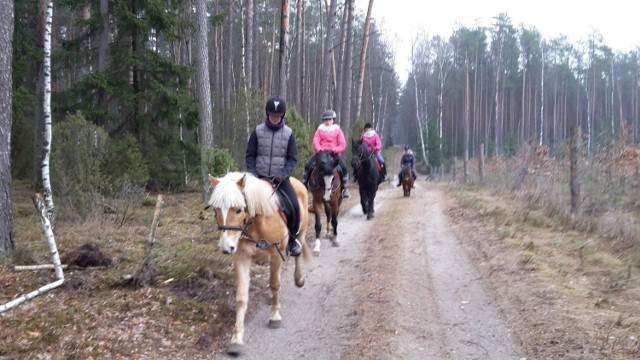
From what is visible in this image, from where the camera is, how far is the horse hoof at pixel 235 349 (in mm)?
4953

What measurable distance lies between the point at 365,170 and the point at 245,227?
822cm

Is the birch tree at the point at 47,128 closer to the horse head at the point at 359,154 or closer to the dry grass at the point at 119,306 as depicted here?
the dry grass at the point at 119,306

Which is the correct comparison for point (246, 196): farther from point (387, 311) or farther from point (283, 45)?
point (283, 45)

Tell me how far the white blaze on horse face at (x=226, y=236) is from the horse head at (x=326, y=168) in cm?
527

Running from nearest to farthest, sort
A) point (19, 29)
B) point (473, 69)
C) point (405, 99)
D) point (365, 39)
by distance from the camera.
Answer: point (19, 29) < point (365, 39) < point (473, 69) < point (405, 99)

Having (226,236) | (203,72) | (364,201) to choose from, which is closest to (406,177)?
(364,201)

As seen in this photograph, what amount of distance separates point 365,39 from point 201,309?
23.2 meters

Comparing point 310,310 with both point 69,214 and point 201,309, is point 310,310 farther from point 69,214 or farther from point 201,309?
point 69,214

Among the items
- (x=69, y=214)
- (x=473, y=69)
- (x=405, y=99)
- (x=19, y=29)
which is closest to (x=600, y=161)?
(x=69, y=214)

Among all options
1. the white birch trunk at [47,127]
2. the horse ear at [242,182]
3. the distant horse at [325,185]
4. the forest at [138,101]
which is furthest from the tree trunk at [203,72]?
the horse ear at [242,182]

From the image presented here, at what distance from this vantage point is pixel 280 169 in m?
6.28

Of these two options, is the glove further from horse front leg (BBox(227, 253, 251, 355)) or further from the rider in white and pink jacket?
the rider in white and pink jacket

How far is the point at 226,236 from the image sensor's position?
15.4 feet

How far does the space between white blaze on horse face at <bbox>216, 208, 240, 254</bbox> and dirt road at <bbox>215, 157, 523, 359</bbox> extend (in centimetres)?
118
